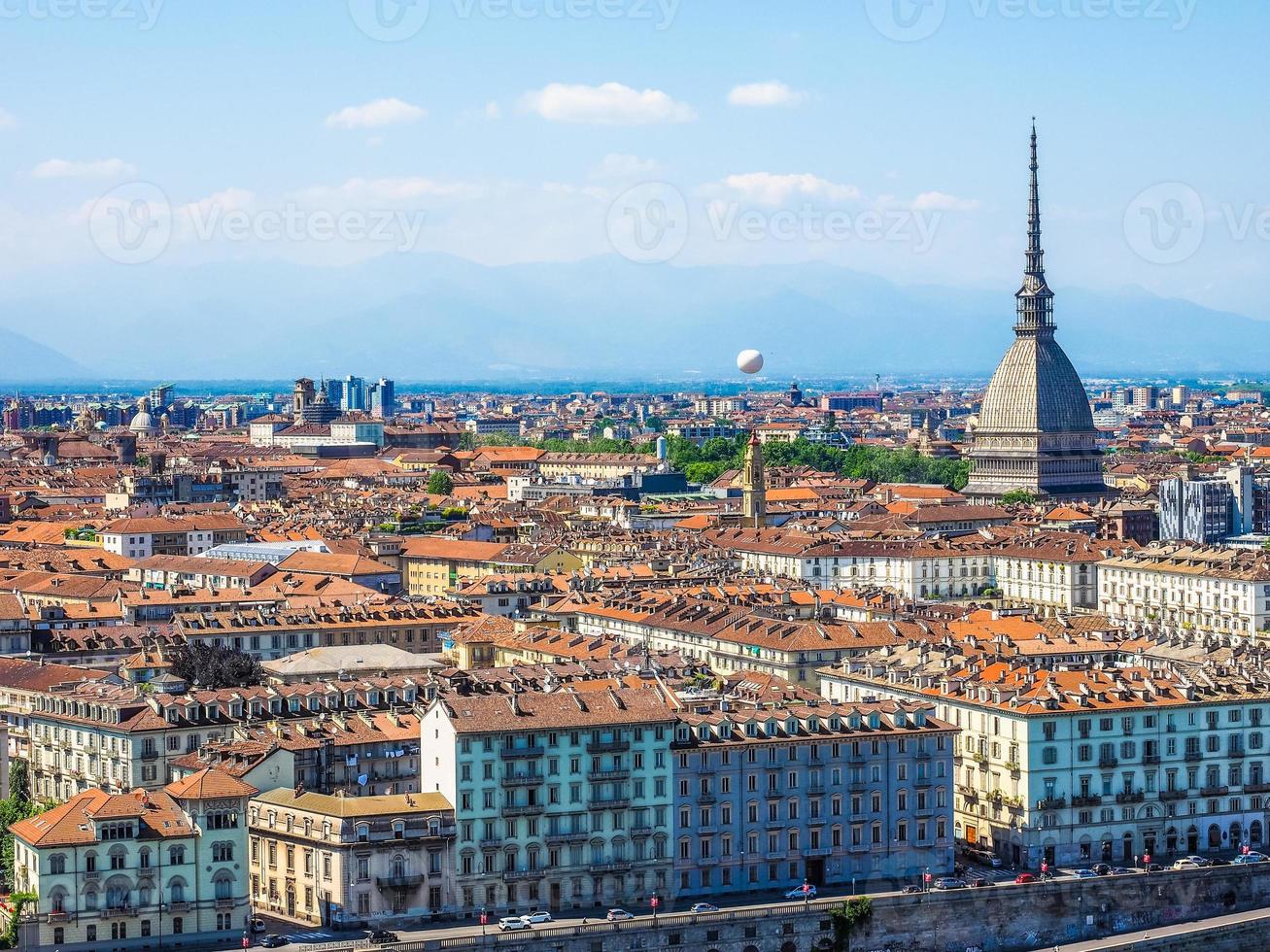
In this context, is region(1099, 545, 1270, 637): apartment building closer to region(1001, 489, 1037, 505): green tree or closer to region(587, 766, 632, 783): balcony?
region(587, 766, 632, 783): balcony

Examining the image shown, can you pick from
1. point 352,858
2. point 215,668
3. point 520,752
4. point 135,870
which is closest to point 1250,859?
point 520,752

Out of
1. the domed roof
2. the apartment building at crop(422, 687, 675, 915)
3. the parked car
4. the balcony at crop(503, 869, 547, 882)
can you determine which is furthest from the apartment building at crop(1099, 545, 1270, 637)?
the domed roof

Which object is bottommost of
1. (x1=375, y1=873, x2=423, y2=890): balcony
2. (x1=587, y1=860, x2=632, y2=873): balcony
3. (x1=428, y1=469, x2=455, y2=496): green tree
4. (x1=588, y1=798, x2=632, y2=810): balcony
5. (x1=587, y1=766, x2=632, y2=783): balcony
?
(x1=587, y1=860, x2=632, y2=873): balcony

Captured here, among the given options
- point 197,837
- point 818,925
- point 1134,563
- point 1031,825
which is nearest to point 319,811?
point 197,837

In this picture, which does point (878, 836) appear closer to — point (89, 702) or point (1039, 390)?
point (89, 702)

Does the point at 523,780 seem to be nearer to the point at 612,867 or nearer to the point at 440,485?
the point at 612,867

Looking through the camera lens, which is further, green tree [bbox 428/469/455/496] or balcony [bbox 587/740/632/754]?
green tree [bbox 428/469/455/496]
